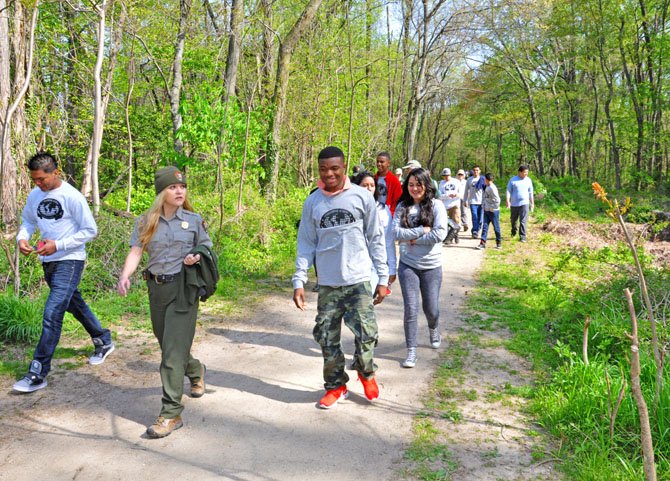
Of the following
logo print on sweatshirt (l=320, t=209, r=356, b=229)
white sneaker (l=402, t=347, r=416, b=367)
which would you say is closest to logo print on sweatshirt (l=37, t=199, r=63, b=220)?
logo print on sweatshirt (l=320, t=209, r=356, b=229)

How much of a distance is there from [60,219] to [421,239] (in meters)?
3.37

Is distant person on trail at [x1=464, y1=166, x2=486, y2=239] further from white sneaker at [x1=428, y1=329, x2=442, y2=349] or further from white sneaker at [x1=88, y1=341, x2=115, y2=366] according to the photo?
white sneaker at [x1=88, y1=341, x2=115, y2=366]

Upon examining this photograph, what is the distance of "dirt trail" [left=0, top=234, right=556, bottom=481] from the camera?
3221 mm

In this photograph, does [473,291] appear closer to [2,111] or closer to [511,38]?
[2,111]

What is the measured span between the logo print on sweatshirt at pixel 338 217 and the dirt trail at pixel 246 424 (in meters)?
1.52

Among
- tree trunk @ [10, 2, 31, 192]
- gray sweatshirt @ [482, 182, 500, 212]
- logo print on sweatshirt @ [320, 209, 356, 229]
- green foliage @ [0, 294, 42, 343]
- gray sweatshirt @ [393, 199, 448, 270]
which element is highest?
tree trunk @ [10, 2, 31, 192]

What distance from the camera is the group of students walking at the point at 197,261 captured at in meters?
3.76

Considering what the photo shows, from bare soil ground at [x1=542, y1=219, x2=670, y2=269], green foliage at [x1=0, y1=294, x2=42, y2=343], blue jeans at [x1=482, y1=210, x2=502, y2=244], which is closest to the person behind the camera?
green foliage at [x1=0, y1=294, x2=42, y2=343]

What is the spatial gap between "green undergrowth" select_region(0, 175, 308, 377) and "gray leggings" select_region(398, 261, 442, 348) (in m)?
2.73

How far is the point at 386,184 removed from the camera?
23.7 feet

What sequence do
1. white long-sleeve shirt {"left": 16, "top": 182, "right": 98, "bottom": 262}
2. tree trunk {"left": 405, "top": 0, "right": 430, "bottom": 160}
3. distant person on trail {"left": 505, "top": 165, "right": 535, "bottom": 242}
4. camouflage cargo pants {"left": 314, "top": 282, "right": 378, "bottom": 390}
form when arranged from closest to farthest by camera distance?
camouflage cargo pants {"left": 314, "top": 282, "right": 378, "bottom": 390} < white long-sleeve shirt {"left": 16, "top": 182, "right": 98, "bottom": 262} < distant person on trail {"left": 505, "top": 165, "right": 535, "bottom": 242} < tree trunk {"left": 405, "top": 0, "right": 430, "bottom": 160}

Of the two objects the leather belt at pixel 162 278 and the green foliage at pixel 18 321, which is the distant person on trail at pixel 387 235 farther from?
the green foliage at pixel 18 321

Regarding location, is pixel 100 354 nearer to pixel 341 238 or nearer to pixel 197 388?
pixel 197 388

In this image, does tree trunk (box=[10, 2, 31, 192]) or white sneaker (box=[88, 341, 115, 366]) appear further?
tree trunk (box=[10, 2, 31, 192])
